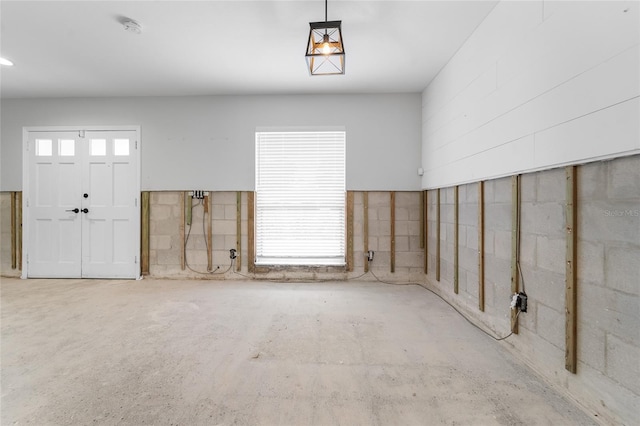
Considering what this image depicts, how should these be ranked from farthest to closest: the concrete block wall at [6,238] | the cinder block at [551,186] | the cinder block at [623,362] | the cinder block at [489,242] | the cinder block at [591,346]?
the concrete block wall at [6,238] → the cinder block at [489,242] → the cinder block at [551,186] → the cinder block at [591,346] → the cinder block at [623,362]

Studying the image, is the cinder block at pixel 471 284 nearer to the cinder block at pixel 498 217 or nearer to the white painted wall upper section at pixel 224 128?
the cinder block at pixel 498 217

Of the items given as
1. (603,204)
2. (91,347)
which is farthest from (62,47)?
(603,204)

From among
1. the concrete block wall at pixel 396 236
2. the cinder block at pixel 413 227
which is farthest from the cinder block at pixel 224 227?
the cinder block at pixel 413 227

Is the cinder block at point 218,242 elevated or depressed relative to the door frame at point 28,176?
depressed

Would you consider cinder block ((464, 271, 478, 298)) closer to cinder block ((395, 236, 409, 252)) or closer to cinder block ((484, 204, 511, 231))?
cinder block ((484, 204, 511, 231))

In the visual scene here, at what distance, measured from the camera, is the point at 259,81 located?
393cm

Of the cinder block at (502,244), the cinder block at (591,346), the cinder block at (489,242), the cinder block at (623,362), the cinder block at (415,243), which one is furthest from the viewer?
the cinder block at (415,243)

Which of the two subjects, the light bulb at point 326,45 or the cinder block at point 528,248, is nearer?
the cinder block at point 528,248

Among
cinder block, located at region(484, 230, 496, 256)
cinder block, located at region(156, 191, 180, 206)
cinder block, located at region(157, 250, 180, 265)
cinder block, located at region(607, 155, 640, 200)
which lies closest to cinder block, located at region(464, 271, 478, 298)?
cinder block, located at region(484, 230, 496, 256)

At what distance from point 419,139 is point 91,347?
15.1 feet

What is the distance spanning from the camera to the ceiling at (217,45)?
2.49 m

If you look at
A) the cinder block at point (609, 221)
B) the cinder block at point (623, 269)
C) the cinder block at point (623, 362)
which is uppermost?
the cinder block at point (609, 221)

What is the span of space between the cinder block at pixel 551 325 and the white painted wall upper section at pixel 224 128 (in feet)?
8.63

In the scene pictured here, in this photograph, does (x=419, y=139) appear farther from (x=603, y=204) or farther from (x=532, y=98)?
(x=603, y=204)
